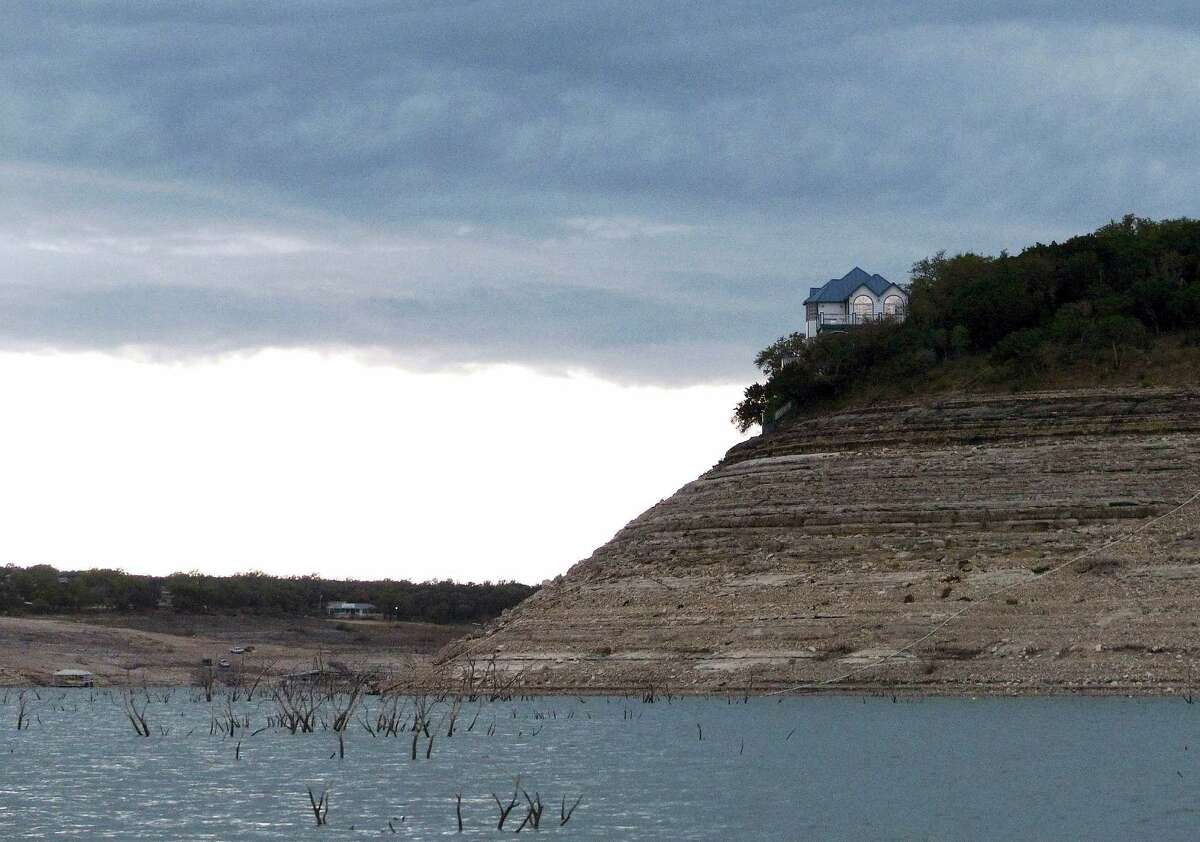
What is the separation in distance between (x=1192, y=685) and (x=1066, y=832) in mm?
25673

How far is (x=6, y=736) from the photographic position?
48375 mm

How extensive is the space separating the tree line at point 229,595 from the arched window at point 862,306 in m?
68.8

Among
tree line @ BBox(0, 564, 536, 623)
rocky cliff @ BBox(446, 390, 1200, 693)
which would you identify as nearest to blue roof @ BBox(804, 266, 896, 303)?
rocky cliff @ BBox(446, 390, 1200, 693)

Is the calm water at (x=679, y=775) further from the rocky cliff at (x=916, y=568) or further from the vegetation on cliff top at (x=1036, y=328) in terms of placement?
the vegetation on cliff top at (x=1036, y=328)

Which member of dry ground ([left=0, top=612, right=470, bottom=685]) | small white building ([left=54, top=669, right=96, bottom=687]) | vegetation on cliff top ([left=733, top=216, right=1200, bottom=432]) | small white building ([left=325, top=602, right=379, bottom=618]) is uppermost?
vegetation on cliff top ([left=733, top=216, right=1200, bottom=432])

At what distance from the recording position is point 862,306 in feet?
301

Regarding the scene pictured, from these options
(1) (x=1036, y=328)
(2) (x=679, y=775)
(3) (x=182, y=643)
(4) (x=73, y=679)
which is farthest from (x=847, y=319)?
(2) (x=679, y=775)

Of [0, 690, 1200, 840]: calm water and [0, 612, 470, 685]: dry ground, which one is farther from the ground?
[0, 612, 470, 685]: dry ground

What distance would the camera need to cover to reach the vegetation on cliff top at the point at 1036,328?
69.9 meters

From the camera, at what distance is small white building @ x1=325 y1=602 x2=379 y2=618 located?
6227 inches

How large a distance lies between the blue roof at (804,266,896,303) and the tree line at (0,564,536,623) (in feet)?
219

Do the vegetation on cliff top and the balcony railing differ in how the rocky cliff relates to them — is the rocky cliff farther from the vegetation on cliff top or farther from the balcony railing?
the balcony railing

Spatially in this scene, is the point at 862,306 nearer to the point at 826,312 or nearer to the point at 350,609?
the point at 826,312

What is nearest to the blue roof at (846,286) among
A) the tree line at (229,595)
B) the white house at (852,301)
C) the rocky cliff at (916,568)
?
the white house at (852,301)
